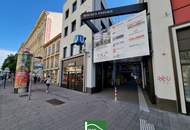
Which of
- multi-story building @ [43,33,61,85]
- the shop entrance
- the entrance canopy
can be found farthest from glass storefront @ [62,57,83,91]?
the entrance canopy

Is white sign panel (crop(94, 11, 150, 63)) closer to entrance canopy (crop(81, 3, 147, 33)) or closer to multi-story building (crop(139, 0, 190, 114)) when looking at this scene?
multi-story building (crop(139, 0, 190, 114))

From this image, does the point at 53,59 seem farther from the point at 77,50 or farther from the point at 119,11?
Result: the point at 119,11

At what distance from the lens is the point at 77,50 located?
14422 millimetres

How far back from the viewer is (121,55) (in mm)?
8773

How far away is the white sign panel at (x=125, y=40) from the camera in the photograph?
7.50m

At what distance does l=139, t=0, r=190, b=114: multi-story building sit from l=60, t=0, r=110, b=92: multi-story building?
6.71 m

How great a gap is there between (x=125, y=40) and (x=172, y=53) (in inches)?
134

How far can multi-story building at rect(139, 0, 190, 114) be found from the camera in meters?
5.59

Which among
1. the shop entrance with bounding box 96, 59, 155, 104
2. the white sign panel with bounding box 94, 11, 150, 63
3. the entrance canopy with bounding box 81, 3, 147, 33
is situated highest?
the entrance canopy with bounding box 81, 3, 147, 33

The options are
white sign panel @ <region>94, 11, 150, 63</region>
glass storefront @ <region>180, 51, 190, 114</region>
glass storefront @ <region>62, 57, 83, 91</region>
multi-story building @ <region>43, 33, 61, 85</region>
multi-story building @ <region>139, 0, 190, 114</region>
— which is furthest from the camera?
multi-story building @ <region>43, 33, 61, 85</region>

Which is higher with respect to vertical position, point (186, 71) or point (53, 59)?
point (53, 59)

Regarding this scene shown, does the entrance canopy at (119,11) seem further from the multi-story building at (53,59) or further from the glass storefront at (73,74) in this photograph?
the multi-story building at (53,59)

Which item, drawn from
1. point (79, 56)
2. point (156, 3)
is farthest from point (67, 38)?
point (156, 3)

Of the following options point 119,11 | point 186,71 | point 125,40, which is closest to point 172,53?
point 186,71
